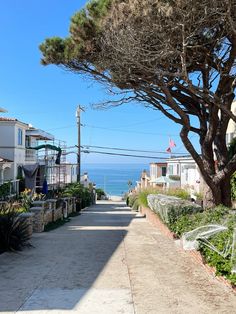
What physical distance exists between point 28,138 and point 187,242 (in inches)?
1688

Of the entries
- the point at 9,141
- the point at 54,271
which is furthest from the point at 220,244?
the point at 9,141

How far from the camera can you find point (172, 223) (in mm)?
14109

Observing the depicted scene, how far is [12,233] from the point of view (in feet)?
38.2

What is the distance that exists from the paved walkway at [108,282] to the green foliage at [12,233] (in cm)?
33

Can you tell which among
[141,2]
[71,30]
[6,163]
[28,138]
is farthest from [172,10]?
[28,138]

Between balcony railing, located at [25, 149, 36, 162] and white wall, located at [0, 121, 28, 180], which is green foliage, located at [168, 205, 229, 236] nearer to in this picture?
white wall, located at [0, 121, 28, 180]

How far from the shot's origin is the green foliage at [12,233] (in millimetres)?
11227

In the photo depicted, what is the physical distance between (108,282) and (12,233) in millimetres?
4409

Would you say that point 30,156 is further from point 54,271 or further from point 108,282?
point 108,282

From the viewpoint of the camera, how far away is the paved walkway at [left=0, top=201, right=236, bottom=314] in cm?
655

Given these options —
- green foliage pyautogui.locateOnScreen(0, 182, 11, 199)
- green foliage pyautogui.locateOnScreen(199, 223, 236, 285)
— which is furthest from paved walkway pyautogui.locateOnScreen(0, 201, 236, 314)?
green foliage pyautogui.locateOnScreen(0, 182, 11, 199)

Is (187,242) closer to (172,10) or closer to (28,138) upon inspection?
(172,10)

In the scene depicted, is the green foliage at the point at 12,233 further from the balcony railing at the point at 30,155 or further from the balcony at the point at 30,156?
the balcony railing at the point at 30,155

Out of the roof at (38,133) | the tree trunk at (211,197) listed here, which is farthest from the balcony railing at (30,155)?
the tree trunk at (211,197)
